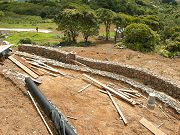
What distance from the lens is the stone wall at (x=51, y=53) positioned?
74.2 feet

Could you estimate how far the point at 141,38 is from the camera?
106 ft

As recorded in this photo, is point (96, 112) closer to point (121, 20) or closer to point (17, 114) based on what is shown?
point (17, 114)

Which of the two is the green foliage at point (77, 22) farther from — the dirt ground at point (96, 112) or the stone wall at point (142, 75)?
the dirt ground at point (96, 112)

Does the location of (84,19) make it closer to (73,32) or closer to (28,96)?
(73,32)

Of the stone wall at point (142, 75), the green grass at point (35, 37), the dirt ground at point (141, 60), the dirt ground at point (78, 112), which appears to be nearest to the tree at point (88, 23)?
the green grass at point (35, 37)

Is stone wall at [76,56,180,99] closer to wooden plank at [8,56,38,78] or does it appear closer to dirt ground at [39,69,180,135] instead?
dirt ground at [39,69,180,135]

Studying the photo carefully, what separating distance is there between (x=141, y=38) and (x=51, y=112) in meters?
20.7

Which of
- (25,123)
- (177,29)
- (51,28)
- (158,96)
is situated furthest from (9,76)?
(51,28)

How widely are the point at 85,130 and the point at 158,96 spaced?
5.16 metres

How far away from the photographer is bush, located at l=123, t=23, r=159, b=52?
31969 mm

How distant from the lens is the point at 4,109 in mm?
13766

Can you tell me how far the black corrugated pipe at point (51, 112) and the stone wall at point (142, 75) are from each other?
737cm

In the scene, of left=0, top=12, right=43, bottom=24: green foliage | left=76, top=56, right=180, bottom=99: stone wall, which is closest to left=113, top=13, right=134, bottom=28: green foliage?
left=76, top=56, right=180, bottom=99: stone wall

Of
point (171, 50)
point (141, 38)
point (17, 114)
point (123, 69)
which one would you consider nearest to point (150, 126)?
point (17, 114)
